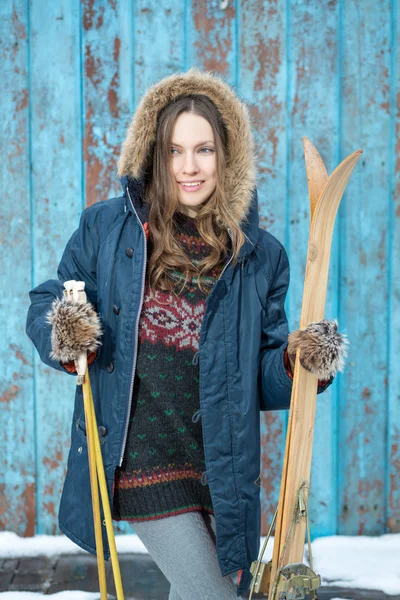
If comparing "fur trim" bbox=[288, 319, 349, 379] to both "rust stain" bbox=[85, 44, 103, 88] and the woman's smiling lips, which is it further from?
"rust stain" bbox=[85, 44, 103, 88]

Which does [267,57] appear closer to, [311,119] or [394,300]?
[311,119]

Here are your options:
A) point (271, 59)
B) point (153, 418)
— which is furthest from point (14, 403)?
point (271, 59)

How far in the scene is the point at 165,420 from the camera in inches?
72.9

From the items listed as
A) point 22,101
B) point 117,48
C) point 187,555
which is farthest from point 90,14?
point 187,555

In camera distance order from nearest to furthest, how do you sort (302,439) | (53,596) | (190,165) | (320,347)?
1. (320,347)
2. (302,439)
3. (190,165)
4. (53,596)

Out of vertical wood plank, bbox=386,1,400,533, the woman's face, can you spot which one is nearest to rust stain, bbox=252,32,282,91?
vertical wood plank, bbox=386,1,400,533

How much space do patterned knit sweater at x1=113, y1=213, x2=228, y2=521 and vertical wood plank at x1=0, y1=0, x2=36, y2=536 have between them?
1.33m

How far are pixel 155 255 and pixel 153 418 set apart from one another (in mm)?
425

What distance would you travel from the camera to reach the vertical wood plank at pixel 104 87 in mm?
2949

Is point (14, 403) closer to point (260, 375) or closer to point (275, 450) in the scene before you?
point (275, 450)

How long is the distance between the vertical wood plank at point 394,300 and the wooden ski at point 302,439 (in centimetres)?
127

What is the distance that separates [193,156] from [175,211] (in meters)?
0.16

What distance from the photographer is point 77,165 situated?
9.89ft

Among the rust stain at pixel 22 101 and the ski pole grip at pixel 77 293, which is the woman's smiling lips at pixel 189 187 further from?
the rust stain at pixel 22 101
